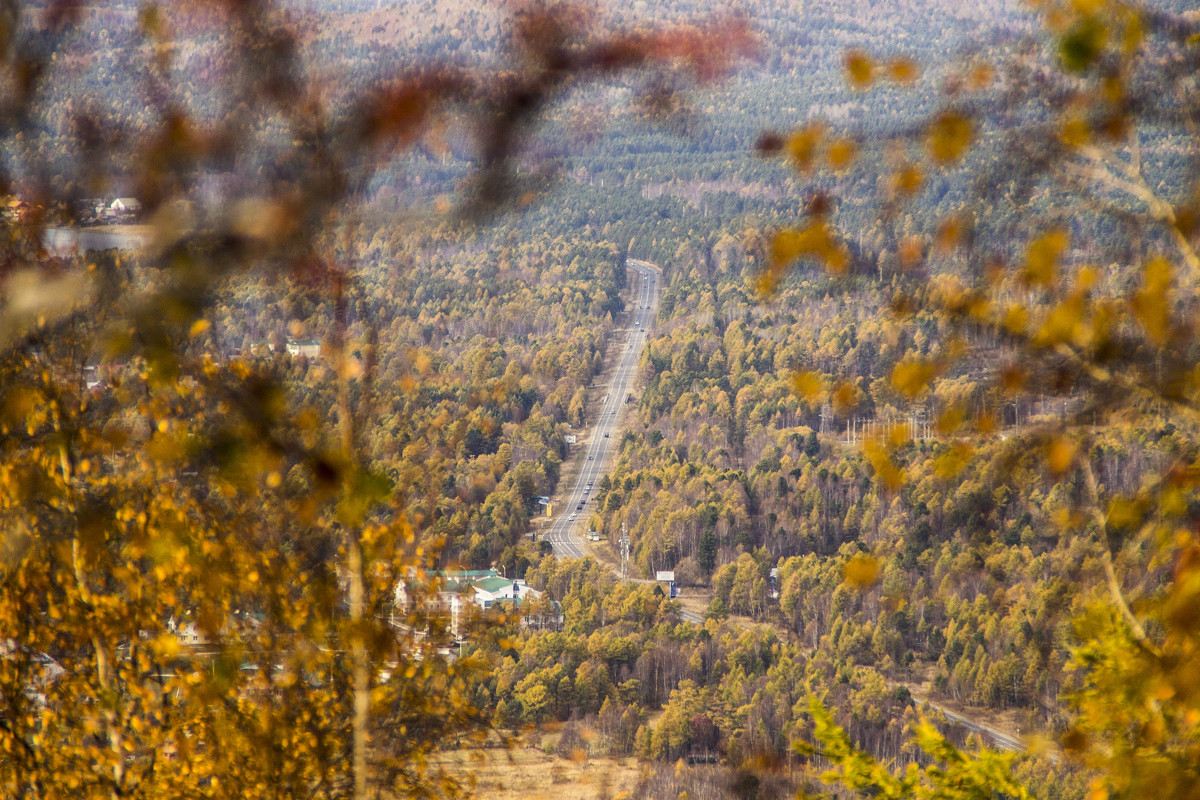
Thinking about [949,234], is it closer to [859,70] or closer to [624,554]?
[859,70]

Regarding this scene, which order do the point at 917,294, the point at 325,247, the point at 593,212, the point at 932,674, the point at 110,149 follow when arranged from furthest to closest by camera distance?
the point at 593,212 < the point at 932,674 < the point at 325,247 < the point at 110,149 < the point at 917,294

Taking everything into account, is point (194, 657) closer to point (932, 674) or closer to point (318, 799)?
point (318, 799)

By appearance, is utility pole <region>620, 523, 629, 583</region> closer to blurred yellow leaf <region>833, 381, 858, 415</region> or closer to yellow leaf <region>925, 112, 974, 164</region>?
blurred yellow leaf <region>833, 381, 858, 415</region>

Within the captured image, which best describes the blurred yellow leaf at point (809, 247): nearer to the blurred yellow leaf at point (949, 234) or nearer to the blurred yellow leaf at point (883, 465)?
the blurred yellow leaf at point (949, 234)

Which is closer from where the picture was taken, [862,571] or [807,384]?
[807,384]

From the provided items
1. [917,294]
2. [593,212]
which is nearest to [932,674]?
[917,294]

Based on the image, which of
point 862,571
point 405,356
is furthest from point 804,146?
point 405,356

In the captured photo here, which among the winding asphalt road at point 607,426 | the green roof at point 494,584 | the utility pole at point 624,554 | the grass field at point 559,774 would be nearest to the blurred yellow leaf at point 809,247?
the grass field at point 559,774
